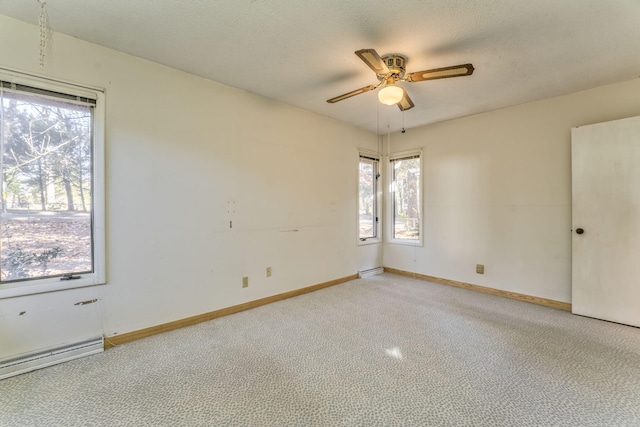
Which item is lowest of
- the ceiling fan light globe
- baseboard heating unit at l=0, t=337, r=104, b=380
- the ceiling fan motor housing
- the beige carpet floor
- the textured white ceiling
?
the beige carpet floor

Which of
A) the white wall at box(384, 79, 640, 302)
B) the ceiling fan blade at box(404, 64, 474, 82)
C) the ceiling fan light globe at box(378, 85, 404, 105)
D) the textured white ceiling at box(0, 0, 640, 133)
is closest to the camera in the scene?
the textured white ceiling at box(0, 0, 640, 133)

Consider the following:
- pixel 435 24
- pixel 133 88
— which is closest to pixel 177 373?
pixel 133 88

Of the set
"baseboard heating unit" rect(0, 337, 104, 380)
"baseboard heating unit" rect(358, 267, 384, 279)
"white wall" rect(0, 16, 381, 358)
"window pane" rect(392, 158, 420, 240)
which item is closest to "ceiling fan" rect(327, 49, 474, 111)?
"white wall" rect(0, 16, 381, 358)

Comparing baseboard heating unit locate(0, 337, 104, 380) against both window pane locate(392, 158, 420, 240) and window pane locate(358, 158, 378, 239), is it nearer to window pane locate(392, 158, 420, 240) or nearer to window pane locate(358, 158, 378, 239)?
window pane locate(358, 158, 378, 239)

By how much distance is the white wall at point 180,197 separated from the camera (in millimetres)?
2078

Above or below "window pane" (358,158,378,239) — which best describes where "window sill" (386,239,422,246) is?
below

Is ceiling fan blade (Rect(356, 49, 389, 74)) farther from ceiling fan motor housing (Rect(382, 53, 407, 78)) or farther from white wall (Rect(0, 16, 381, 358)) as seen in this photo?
white wall (Rect(0, 16, 381, 358))

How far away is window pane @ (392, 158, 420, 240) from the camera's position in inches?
177

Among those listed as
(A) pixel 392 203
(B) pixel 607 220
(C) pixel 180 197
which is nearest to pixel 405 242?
(A) pixel 392 203

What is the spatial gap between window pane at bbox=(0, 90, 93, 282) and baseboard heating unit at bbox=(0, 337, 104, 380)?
558mm

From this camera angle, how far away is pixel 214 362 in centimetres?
204

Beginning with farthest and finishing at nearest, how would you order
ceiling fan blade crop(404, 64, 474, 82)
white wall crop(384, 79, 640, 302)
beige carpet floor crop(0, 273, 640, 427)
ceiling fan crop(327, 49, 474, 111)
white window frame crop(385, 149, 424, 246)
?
white window frame crop(385, 149, 424, 246) < white wall crop(384, 79, 640, 302) < ceiling fan crop(327, 49, 474, 111) < ceiling fan blade crop(404, 64, 474, 82) < beige carpet floor crop(0, 273, 640, 427)

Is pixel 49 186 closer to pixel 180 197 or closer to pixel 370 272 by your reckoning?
pixel 180 197

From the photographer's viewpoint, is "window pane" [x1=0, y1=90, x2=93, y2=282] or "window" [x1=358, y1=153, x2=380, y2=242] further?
"window" [x1=358, y1=153, x2=380, y2=242]
